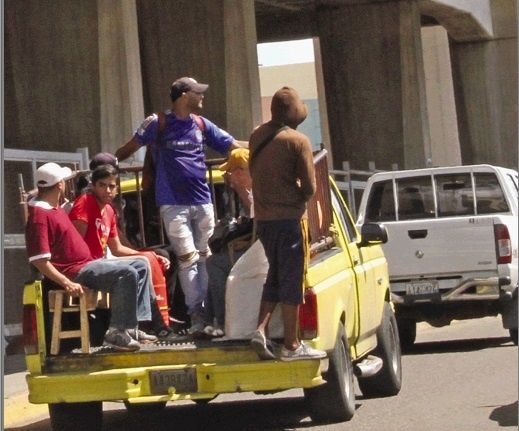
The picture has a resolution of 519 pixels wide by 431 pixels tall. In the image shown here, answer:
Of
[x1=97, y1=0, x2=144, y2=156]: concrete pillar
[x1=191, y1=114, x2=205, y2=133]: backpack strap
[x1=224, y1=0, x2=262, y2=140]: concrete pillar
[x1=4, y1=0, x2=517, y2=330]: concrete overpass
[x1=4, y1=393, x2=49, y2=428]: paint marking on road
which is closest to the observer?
[x1=191, y1=114, x2=205, y2=133]: backpack strap

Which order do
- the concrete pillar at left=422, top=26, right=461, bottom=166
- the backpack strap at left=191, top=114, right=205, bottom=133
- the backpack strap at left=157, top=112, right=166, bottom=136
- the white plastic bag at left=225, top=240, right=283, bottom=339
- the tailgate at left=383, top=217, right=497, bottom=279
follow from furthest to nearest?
the concrete pillar at left=422, top=26, right=461, bottom=166 → the tailgate at left=383, top=217, right=497, bottom=279 → the backpack strap at left=191, top=114, right=205, bottom=133 → the backpack strap at left=157, top=112, right=166, bottom=136 → the white plastic bag at left=225, top=240, right=283, bottom=339

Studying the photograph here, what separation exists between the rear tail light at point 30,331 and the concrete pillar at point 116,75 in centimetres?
1274

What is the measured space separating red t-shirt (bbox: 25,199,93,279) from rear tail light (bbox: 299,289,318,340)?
1533mm

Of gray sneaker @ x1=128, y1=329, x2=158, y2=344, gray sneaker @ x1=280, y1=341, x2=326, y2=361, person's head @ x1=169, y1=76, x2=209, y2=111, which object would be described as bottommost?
gray sneaker @ x1=280, y1=341, x2=326, y2=361

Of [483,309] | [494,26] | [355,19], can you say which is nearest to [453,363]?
[483,309]

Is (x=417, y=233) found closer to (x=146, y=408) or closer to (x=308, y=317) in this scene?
(x=146, y=408)

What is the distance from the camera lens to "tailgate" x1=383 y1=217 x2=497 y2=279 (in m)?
16.2

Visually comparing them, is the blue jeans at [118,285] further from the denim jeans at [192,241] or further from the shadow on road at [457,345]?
the shadow on road at [457,345]

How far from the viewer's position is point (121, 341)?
10281mm

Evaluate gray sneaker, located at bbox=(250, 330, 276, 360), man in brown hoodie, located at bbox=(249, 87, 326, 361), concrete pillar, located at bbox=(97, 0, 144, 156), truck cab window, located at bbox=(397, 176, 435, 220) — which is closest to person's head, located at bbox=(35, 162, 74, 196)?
man in brown hoodie, located at bbox=(249, 87, 326, 361)

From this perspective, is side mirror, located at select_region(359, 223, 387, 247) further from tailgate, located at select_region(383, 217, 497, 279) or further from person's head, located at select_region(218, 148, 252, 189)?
tailgate, located at select_region(383, 217, 497, 279)

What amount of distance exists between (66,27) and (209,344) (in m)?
13.9

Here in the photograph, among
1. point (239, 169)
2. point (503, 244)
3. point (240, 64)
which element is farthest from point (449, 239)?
point (240, 64)

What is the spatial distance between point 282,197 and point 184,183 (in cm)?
113
